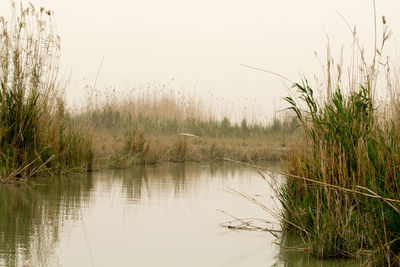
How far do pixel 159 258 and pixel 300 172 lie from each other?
149 cm

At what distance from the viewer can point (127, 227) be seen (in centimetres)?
418

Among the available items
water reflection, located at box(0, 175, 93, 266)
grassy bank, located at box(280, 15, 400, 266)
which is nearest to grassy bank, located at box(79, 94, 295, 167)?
water reflection, located at box(0, 175, 93, 266)

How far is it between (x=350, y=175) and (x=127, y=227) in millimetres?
1821

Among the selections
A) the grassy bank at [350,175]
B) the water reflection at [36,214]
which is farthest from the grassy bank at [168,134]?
the grassy bank at [350,175]

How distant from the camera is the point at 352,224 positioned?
364 cm

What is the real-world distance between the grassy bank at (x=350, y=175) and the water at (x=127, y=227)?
0.23 meters

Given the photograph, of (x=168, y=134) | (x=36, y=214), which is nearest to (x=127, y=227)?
(x=36, y=214)

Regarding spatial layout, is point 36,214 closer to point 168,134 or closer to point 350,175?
point 350,175

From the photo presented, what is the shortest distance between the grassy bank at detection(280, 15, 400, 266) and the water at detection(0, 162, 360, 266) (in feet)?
0.76

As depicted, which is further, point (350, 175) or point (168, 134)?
point (168, 134)

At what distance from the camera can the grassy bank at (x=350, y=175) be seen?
3082 mm

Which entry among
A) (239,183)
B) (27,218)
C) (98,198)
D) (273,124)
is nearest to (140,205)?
(98,198)

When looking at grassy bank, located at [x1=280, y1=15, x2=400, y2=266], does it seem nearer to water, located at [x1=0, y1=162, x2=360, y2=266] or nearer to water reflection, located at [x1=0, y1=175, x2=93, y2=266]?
water, located at [x1=0, y1=162, x2=360, y2=266]

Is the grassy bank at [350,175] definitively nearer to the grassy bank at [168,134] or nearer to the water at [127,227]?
the water at [127,227]
